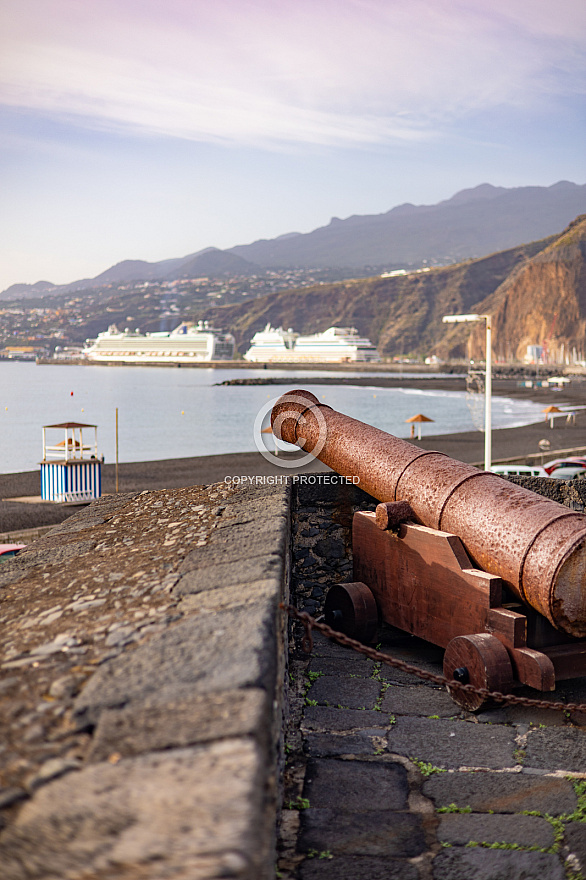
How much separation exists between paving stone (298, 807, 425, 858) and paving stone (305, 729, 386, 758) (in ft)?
1.52

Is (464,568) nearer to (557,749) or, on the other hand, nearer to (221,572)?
(557,749)

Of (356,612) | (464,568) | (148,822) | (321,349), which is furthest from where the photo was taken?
(321,349)

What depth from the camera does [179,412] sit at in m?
60.4

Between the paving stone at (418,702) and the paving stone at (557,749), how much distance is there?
42cm

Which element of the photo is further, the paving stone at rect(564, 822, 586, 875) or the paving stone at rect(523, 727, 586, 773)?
the paving stone at rect(523, 727, 586, 773)

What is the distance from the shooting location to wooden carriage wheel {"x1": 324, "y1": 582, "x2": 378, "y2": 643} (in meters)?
4.31

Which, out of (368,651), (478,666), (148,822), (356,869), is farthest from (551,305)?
(148,822)

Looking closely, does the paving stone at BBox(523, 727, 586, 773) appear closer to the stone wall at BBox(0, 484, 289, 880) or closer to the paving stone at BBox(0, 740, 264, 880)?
the stone wall at BBox(0, 484, 289, 880)

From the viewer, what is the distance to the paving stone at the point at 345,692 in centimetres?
365

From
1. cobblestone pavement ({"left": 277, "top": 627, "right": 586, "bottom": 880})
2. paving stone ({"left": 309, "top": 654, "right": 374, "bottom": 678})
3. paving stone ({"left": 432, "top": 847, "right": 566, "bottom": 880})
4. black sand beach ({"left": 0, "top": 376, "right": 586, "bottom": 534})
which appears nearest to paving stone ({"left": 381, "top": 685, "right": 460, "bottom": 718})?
cobblestone pavement ({"left": 277, "top": 627, "right": 586, "bottom": 880})

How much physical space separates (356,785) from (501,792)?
54cm

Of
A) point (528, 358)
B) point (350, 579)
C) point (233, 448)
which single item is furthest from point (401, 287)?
point (350, 579)

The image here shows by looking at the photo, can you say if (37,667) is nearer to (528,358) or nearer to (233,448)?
(233,448)

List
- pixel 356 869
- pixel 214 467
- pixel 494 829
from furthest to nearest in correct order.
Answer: pixel 214 467 < pixel 494 829 < pixel 356 869
